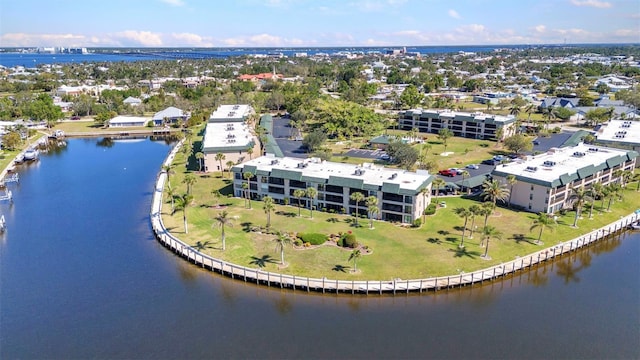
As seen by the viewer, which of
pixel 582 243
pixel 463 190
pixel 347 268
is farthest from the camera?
pixel 463 190

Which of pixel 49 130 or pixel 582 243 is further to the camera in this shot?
pixel 49 130

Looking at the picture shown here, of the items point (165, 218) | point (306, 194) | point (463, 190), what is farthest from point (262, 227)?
point (463, 190)

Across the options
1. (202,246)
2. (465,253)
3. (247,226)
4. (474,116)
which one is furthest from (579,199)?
(474,116)

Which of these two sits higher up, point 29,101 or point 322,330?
point 29,101

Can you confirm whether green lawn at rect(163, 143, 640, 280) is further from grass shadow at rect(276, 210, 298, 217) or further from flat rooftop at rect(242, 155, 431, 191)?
flat rooftop at rect(242, 155, 431, 191)

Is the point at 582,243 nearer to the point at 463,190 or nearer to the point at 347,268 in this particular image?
the point at 463,190

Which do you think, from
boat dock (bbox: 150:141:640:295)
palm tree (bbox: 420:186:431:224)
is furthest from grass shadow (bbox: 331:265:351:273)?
palm tree (bbox: 420:186:431:224)

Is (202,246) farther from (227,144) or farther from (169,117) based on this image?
(169,117)

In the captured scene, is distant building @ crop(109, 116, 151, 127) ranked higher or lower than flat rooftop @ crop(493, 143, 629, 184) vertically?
lower
